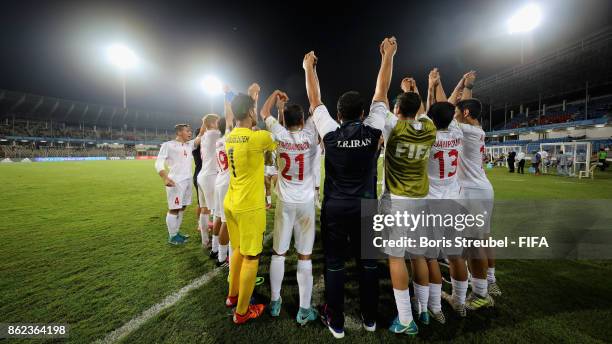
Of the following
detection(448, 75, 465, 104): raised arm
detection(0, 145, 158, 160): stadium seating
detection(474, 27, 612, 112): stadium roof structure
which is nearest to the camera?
detection(448, 75, 465, 104): raised arm

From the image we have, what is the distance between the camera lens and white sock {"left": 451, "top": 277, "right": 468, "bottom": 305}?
301cm

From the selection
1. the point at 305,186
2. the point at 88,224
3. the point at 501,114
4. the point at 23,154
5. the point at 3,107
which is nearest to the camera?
the point at 305,186

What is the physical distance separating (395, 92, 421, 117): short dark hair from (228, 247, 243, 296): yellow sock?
2.46m

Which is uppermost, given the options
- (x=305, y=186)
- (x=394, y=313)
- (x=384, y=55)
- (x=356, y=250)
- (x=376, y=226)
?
(x=384, y=55)

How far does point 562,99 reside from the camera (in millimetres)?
43281

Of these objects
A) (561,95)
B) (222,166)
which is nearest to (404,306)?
(222,166)

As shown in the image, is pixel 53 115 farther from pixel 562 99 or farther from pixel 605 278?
pixel 562 99

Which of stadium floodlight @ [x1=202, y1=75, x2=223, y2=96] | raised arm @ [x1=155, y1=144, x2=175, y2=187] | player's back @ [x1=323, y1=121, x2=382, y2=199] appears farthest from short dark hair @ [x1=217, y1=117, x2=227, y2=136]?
stadium floodlight @ [x1=202, y1=75, x2=223, y2=96]

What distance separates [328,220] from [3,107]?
7932 centimetres

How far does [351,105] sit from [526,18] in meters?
43.0

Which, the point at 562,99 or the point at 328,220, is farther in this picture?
the point at 562,99

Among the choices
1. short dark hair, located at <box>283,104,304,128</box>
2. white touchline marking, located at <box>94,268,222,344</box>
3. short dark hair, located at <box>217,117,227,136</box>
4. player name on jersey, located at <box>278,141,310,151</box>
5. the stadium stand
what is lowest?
white touchline marking, located at <box>94,268,222,344</box>

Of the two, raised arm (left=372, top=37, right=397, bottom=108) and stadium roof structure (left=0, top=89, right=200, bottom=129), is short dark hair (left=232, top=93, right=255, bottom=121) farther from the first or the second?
stadium roof structure (left=0, top=89, right=200, bottom=129)

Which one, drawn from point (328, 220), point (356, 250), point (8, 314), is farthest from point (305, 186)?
point (8, 314)
